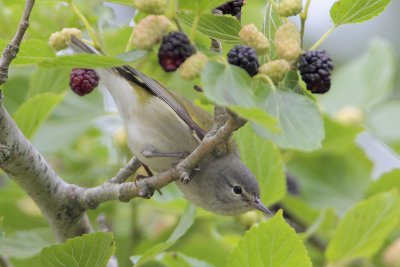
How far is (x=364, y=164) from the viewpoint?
A: 13.5 ft

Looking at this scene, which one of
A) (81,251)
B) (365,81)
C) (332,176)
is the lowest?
(332,176)

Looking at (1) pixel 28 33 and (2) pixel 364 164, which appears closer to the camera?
(1) pixel 28 33

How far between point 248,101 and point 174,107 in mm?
1141

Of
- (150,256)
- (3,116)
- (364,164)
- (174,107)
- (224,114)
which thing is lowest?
(364,164)

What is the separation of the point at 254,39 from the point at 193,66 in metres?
0.21

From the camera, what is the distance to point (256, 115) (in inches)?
69.4

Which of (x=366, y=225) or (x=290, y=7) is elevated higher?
(x=290, y=7)

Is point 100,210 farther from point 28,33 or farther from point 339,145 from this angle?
point 339,145

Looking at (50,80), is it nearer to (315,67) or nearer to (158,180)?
(158,180)

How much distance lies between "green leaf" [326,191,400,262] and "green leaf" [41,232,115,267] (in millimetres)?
1050

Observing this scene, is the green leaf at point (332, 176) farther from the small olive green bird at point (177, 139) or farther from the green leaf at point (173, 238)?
the green leaf at point (173, 238)

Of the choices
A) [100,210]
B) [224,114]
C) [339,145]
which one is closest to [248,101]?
[224,114]

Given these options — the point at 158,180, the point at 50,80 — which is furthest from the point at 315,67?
the point at 50,80

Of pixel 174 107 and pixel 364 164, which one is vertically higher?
pixel 174 107
